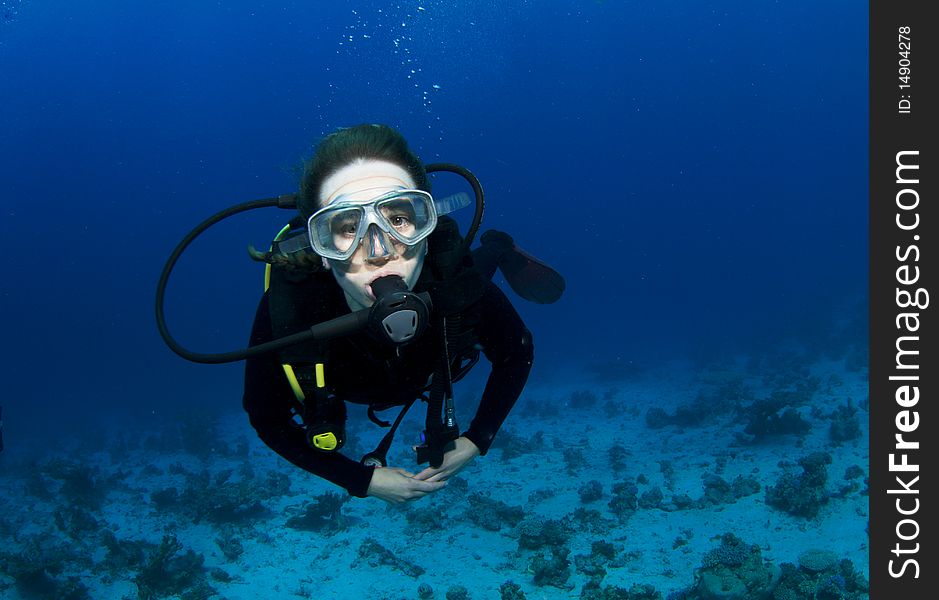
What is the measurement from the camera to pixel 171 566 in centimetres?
838

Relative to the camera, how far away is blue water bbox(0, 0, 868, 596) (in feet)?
144

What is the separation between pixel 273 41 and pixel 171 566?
83400 millimetres

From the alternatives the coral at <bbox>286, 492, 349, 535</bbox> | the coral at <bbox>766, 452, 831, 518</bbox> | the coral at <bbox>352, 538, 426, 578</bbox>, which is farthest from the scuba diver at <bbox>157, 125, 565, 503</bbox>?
the coral at <bbox>766, 452, 831, 518</bbox>

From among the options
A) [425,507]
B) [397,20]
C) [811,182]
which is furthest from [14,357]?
[811,182]

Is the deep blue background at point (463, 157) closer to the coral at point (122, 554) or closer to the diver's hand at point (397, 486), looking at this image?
the coral at point (122, 554)

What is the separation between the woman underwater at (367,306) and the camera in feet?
8.80

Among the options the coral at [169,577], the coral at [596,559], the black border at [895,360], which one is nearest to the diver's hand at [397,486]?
the black border at [895,360]

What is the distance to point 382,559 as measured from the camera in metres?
8.04

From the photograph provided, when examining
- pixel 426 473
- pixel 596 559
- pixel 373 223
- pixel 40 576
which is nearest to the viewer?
pixel 373 223

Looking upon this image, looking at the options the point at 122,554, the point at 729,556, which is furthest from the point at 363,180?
the point at 122,554

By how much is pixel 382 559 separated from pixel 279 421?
584cm

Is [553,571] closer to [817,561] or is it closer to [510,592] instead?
[510,592]

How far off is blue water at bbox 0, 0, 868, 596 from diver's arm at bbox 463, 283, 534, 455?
20.3m

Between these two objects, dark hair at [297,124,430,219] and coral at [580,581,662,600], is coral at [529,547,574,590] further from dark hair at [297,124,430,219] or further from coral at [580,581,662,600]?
dark hair at [297,124,430,219]
